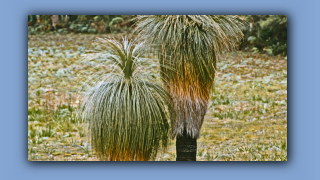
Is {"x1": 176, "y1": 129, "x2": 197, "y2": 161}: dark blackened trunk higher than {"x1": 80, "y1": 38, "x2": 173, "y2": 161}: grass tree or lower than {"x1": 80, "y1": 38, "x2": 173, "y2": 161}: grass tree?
lower

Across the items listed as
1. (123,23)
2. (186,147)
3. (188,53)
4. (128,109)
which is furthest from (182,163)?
(123,23)

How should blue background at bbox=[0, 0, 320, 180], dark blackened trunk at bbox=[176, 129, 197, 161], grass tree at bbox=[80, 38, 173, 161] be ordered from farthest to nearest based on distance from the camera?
blue background at bbox=[0, 0, 320, 180], dark blackened trunk at bbox=[176, 129, 197, 161], grass tree at bbox=[80, 38, 173, 161]

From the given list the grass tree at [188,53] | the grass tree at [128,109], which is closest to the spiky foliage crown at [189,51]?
the grass tree at [188,53]

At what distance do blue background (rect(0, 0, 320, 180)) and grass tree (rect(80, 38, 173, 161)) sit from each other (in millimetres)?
293

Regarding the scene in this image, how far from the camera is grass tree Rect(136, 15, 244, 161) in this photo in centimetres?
269

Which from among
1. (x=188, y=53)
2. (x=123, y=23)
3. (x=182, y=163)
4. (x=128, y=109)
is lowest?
(x=182, y=163)

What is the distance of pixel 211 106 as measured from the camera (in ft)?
9.38

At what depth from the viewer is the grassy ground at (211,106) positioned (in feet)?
9.44

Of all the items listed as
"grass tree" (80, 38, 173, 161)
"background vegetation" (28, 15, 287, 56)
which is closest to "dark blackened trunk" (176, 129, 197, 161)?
"grass tree" (80, 38, 173, 161)

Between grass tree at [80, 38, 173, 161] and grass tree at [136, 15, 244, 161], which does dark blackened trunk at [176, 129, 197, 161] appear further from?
grass tree at [80, 38, 173, 161]

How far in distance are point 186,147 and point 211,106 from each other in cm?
37

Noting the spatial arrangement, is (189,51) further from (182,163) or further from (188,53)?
(182,163)
